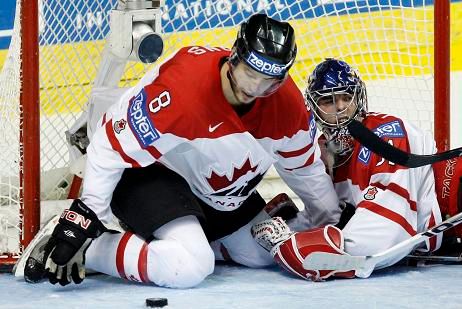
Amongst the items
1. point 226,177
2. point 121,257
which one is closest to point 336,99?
point 226,177

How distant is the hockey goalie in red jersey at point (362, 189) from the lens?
2.78 m

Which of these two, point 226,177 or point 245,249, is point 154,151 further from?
point 245,249

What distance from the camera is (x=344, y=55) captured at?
3732 mm

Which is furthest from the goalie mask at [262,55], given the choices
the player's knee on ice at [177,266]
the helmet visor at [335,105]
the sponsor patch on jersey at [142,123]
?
the player's knee on ice at [177,266]

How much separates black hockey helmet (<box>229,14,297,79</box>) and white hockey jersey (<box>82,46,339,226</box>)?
0.15m

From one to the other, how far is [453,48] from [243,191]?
2108mm

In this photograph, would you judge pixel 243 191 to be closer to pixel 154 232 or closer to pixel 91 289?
pixel 154 232

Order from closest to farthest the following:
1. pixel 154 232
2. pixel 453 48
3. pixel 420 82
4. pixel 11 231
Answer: pixel 154 232, pixel 11 231, pixel 420 82, pixel 453 48

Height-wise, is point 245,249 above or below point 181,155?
below

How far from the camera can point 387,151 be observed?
106 inches

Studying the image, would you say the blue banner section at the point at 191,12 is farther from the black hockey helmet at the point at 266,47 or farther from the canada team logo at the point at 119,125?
the black hockey helmet at the point at 266,47

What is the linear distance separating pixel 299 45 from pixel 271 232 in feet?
3.30

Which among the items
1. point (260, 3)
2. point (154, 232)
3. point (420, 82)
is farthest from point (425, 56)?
point (154, 232)

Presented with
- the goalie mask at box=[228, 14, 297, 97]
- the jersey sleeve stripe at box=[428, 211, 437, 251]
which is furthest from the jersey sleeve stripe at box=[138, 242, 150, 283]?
the jersey sleeve stripe at box=[428, 211, 437, 251]
